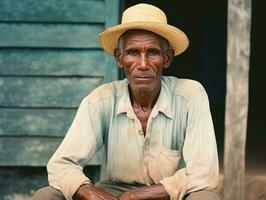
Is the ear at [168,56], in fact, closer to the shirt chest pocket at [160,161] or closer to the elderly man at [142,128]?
the elderly man at [142,128]

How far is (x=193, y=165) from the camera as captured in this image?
9.27 feet

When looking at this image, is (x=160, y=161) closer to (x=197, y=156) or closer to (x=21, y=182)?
(x=197, y=156)

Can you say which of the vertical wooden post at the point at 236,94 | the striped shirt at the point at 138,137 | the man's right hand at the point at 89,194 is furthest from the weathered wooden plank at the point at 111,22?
the man's right hand at the point at 89,194

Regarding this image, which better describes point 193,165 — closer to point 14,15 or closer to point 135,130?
point 135,130

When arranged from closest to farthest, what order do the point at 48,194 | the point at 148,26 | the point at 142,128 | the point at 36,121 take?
the point at 48,194, the point at 148,26, the point at 142,128, the point at 36,121

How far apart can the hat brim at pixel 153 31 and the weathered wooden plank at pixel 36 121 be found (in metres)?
1.40

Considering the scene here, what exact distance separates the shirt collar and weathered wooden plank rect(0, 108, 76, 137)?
4.83 feet

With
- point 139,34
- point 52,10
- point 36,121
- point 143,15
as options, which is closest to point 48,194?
point 139,34

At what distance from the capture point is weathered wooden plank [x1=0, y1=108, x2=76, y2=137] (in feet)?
14.9

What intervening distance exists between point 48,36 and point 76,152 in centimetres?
178

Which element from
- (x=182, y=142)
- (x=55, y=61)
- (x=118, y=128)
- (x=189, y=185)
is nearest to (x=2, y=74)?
(x=55, y=61)

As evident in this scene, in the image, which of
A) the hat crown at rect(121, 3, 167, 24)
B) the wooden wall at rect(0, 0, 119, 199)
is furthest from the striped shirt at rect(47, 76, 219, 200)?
the wooden wall at rect(0, 0, 119, 199)

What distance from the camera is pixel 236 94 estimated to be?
3.79m

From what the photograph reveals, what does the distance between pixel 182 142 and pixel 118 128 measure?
1.28 ft
